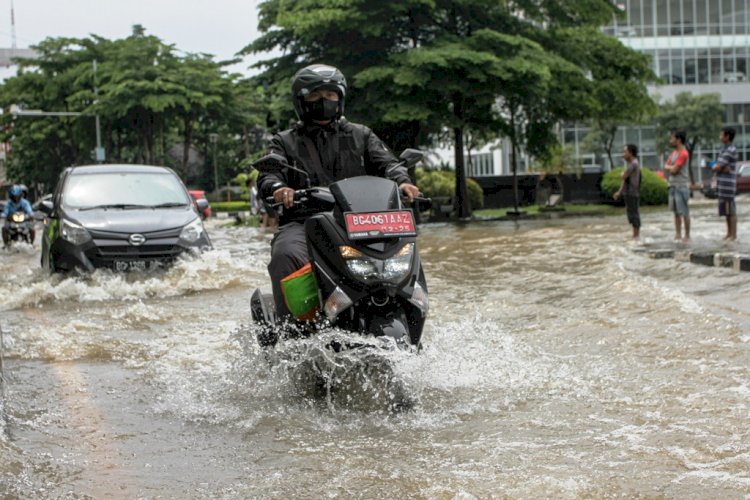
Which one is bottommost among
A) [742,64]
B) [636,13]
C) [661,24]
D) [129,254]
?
[129,254]

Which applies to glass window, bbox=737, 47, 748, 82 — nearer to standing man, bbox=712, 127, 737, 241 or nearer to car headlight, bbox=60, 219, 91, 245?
standing man, bbox=712, 127, 737, 241

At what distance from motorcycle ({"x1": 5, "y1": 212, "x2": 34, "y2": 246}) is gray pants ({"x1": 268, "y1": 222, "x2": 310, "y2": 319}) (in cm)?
1914

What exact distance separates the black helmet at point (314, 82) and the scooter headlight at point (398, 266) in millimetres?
1168

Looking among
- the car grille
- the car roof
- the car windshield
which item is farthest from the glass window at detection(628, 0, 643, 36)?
the car grille

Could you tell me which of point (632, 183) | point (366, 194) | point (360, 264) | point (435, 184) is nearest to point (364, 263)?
point (360, 264)

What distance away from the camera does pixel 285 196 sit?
577 centimetres

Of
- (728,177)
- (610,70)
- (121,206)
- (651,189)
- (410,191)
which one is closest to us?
(410,191)

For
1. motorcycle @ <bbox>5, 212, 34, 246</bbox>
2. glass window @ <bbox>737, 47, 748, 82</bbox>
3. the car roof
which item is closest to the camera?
the car roof

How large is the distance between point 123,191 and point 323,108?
7611mm

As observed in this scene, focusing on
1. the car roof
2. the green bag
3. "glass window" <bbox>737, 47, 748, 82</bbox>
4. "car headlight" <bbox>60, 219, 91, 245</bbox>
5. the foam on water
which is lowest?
the foam on water

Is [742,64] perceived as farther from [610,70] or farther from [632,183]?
[632,183]

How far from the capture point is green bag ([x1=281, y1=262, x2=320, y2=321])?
560cm

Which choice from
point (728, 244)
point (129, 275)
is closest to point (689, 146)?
point (728, 244)

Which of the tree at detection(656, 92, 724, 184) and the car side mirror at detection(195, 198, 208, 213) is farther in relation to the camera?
the tree at detection(656, 92, 724, 184)
